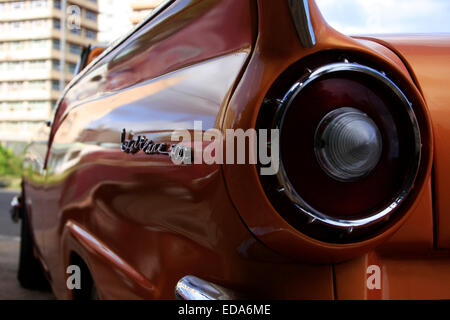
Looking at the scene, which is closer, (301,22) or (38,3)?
(301,22)

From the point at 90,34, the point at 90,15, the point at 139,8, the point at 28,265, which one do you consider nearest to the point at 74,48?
the point at 90,34

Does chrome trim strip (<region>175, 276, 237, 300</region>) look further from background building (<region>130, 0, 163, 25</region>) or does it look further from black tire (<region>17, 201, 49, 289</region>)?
black tire (<region>17, 201, 49, 289</region>)

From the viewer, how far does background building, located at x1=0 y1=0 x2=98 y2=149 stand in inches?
2778

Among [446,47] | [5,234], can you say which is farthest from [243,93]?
[5,234]

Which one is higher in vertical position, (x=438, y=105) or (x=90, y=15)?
(x=90, y=15)

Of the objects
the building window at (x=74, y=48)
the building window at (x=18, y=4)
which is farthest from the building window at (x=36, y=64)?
the building window at (x=18, y=4)

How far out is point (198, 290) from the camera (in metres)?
1.20

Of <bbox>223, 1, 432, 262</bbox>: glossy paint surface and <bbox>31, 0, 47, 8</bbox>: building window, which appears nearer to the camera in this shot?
<bbox>223, 1, 432, 262</bbox>: glossy paint surface

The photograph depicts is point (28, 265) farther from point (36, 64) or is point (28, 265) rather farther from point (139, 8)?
point (36, 64)

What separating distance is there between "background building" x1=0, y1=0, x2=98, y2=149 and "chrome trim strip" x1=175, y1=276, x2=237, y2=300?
238 feet

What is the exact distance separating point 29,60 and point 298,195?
76.5m

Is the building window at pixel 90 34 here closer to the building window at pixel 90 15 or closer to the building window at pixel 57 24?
the building window at pixel 90 15

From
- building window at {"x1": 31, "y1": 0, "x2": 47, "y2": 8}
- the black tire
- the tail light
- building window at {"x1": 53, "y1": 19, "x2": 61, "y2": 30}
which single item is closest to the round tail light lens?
the tail light
